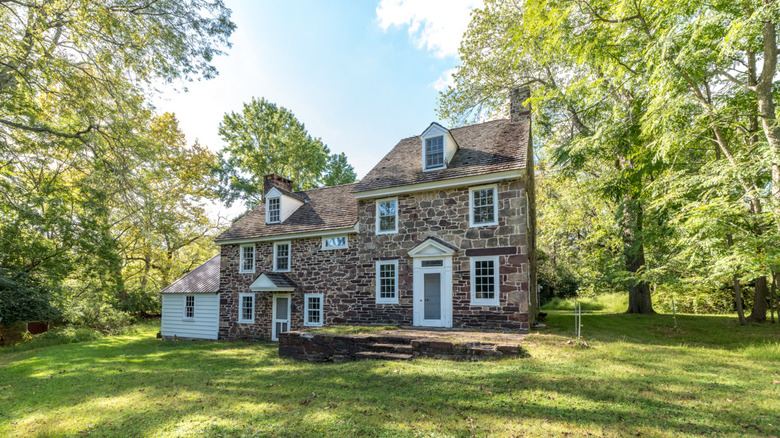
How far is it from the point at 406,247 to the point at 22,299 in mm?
15291

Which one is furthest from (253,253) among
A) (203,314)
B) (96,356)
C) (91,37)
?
(91,37)

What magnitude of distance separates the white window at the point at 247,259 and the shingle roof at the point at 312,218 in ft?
2.01

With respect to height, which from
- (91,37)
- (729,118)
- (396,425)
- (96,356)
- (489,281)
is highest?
(91,37)

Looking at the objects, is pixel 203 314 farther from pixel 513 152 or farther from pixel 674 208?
pixel 674 208

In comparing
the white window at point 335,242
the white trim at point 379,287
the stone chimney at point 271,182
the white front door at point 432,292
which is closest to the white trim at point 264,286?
the white window at point 335,242

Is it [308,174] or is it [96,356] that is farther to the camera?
[308,174]

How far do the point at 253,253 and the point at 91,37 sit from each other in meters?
10.7

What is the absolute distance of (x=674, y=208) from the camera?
10984mm

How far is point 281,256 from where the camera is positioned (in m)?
17.5

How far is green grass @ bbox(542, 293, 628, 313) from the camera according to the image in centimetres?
2146

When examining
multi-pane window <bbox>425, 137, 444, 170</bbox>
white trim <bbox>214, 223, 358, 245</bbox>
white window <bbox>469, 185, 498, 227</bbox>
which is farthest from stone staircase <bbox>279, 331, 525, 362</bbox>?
multi-pane window <bbox>425, 137, 444, 170</bbox>

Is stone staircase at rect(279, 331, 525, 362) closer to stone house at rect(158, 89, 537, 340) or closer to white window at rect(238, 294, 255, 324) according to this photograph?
stone house at rect(158, 89, 537, 340)

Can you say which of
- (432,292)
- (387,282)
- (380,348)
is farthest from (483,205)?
(380,348)

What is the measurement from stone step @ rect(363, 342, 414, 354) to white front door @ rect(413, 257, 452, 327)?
3465 mm
